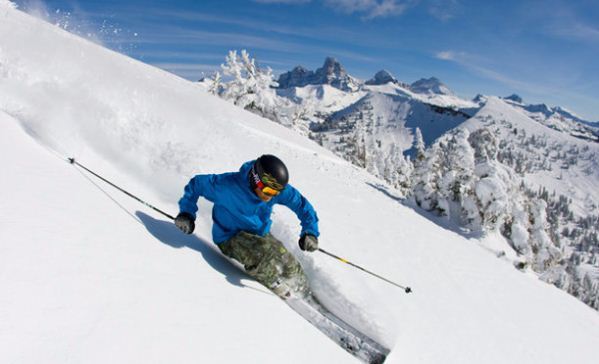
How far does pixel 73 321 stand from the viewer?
8.82 ft

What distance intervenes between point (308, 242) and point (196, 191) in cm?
188

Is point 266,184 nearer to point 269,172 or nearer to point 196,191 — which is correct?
point 269,172

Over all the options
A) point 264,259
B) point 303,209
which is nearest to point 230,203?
point 264,259

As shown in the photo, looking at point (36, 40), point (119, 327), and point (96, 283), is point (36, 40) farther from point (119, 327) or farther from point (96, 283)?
point (119, 327)

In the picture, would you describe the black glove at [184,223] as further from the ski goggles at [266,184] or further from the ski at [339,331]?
the ski at [339,331]

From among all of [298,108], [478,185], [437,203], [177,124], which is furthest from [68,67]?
[298,108]

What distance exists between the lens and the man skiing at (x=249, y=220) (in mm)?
5160

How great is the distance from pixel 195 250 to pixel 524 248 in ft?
96.8

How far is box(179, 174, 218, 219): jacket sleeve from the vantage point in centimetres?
536

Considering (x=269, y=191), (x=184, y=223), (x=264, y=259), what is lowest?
(x=264, y=259)

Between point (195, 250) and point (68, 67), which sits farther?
point (68, 67)

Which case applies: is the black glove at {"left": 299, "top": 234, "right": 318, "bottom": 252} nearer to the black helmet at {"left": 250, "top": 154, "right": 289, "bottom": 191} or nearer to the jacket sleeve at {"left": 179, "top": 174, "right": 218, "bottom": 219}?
the black helmet at {"left": 250, "top": 154, "right": 289, "bottom": 191}

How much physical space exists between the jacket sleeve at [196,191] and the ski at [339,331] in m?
1.91

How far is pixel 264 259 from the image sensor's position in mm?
5203
